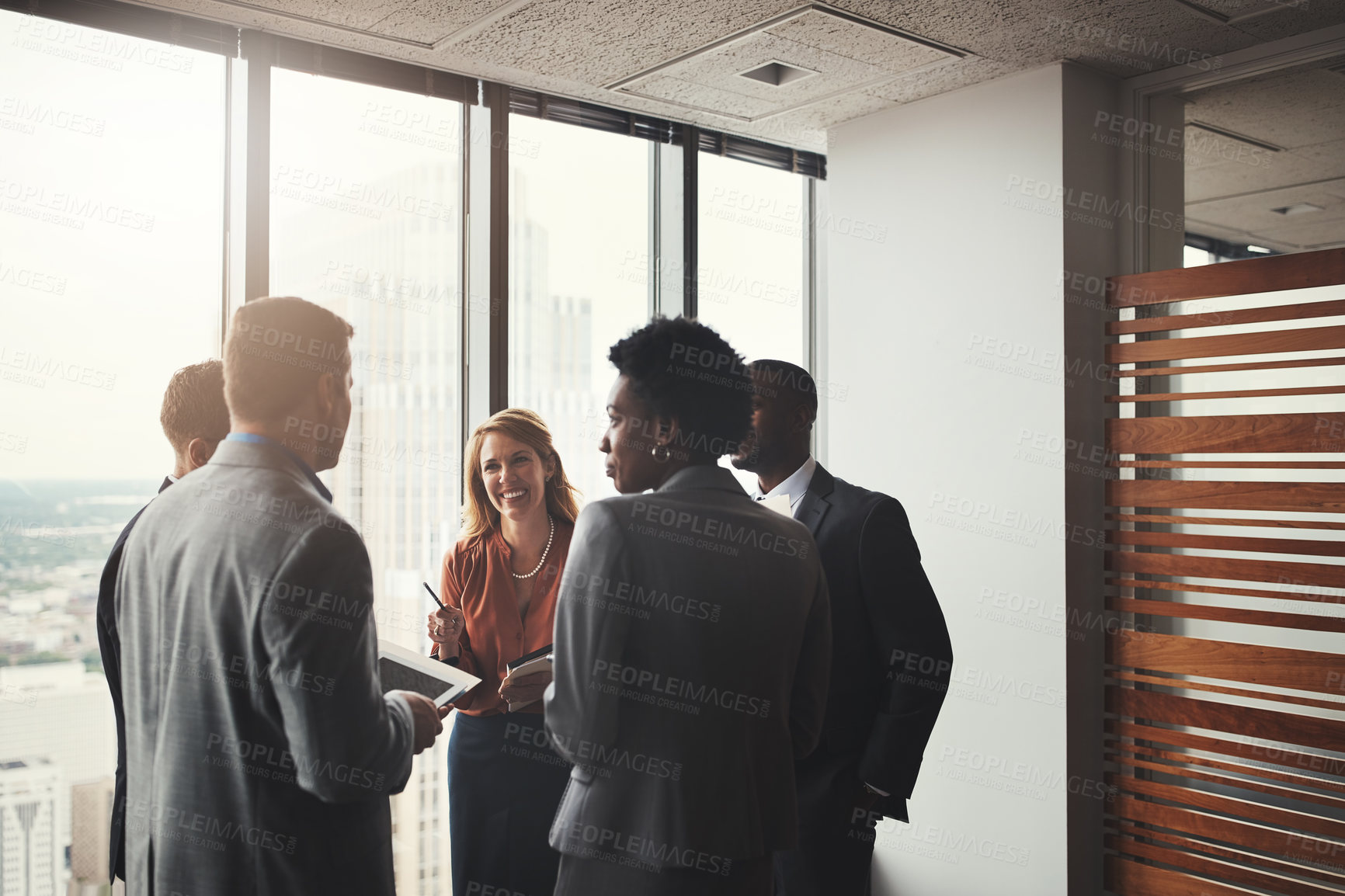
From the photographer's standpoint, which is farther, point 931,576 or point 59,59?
point 931,576

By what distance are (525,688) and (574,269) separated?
1747 mm

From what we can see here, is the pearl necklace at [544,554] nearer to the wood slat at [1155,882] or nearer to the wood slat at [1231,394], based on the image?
the wood slat at [1231,394]

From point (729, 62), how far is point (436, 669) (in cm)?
212

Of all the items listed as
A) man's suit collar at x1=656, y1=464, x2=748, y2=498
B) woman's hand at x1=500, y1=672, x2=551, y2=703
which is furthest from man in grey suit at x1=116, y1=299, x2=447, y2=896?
woman's hand at x1=500, y1=672, x2=551, y2=703

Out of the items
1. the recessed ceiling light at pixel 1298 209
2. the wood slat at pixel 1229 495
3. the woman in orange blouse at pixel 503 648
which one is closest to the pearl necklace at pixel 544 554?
the woman in orange blouse at pixel 503 648

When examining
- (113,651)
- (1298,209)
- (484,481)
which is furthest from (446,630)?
(1298,209)

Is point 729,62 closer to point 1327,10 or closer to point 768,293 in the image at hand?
point 768,293

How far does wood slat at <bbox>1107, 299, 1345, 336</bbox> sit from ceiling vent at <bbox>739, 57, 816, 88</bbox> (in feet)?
4.15

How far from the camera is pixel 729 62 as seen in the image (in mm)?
3150

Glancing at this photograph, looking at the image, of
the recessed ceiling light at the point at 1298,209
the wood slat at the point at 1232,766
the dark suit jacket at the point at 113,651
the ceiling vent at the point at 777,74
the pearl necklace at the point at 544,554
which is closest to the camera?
the dark suit jacket at the point at 113,651

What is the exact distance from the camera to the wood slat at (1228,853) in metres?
2.71

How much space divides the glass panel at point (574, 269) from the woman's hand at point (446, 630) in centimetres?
93

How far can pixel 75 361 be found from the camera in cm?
262

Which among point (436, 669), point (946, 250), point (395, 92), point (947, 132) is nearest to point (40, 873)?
point (436, 669)
